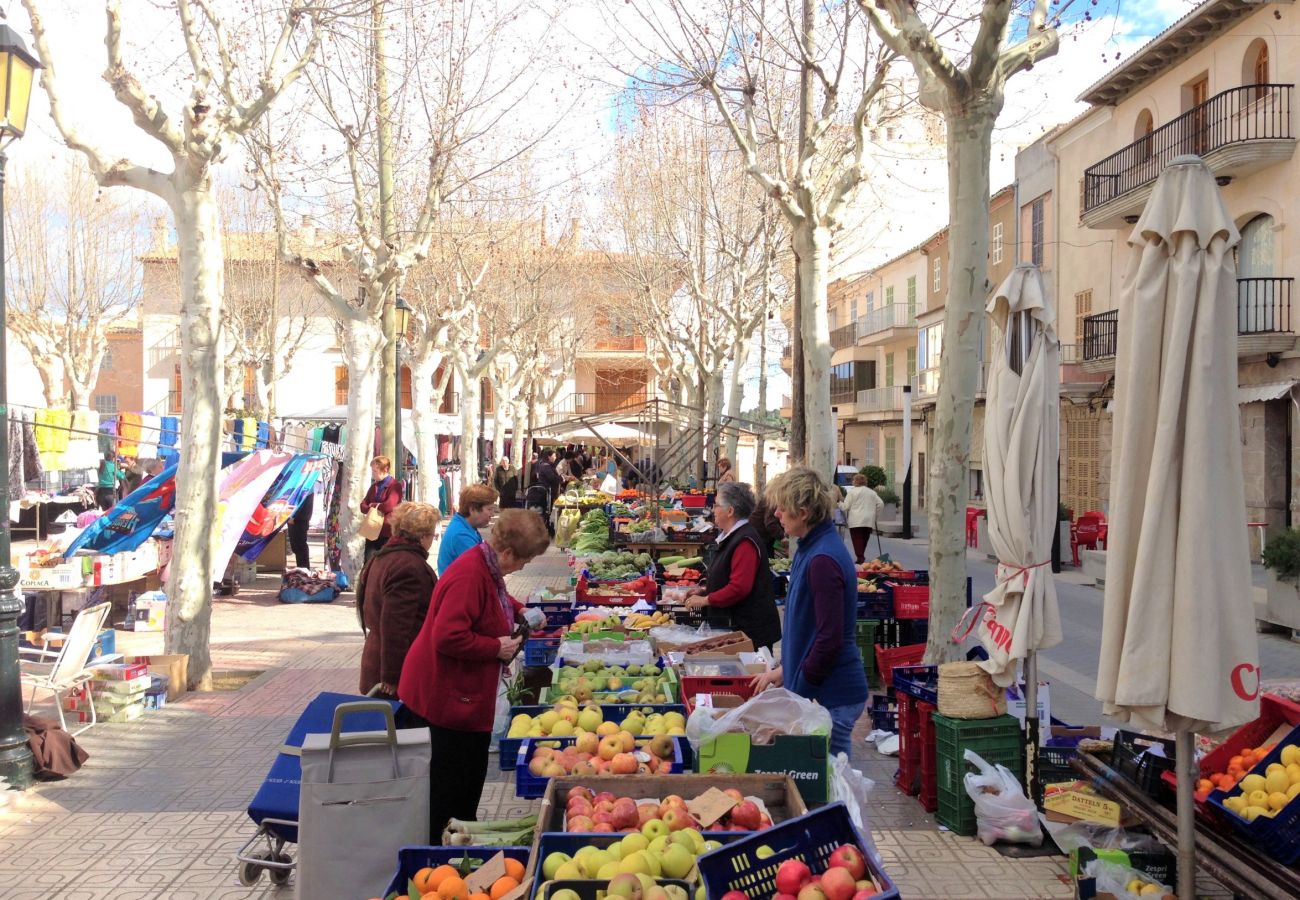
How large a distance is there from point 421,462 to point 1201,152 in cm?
1658

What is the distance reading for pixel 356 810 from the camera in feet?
12.0

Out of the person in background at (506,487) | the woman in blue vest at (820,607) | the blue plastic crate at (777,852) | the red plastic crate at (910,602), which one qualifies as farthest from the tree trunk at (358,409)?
Answer: the blue plastic crate at (777,852)

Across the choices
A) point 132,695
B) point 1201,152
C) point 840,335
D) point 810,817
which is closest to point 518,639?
point 810,817

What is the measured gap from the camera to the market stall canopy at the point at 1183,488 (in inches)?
148

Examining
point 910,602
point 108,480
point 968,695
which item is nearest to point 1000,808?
point 968,695

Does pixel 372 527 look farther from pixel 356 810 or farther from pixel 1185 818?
pixel 1185 818

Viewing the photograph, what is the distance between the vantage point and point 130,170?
28.6 feet

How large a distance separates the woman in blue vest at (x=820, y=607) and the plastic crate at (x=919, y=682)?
48.4 inches

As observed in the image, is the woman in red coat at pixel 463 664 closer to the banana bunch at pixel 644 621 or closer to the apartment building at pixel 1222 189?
the banana bunch at pixel 644 621

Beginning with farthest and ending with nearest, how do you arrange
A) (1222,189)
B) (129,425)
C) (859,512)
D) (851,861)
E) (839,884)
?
(1222,189) < (859,512) < (129,425) < (851,861) < (839,884)

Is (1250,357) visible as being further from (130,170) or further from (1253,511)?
(130,170)

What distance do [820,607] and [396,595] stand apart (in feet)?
7.13

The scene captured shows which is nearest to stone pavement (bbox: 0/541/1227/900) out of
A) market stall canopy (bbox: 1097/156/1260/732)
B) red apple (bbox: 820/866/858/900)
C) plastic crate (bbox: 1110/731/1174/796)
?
plastic crate (bbox: 1110/731/1174/796)

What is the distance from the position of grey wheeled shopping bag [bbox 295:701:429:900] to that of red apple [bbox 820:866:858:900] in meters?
1.55
